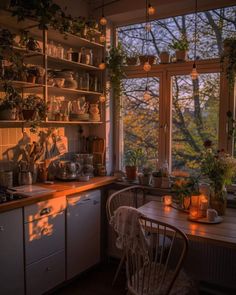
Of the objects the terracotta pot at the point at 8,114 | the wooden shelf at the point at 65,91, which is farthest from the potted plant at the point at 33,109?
the wooden shelf at the point at 65,91

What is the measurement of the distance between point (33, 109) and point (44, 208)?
2.79 feet

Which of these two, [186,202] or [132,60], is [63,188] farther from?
[132,60]

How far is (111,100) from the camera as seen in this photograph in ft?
11.9

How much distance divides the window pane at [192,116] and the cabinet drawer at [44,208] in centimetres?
126

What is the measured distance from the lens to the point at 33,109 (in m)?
2.73

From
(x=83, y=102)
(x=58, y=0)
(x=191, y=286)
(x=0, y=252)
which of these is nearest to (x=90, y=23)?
(x=58, y=0)

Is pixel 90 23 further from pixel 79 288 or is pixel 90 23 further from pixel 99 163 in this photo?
pixel 79 288

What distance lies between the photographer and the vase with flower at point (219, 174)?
249cm

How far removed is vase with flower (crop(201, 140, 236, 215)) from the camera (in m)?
2.49

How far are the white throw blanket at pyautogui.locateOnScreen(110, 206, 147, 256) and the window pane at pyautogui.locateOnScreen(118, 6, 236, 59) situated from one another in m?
1.83

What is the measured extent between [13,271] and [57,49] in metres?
2.01

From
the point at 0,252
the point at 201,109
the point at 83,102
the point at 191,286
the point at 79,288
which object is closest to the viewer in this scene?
the point at 191,286

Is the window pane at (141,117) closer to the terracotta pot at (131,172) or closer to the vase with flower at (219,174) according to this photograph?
the terracotta pot at (131,172)

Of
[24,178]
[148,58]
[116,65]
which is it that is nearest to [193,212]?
[24,178]
